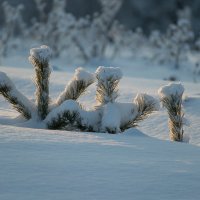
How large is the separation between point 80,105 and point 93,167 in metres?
1.03

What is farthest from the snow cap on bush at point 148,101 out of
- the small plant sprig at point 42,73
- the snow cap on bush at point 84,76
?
the small plant sprig at point 42,73

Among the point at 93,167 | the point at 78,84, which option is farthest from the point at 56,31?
the point at 93,167

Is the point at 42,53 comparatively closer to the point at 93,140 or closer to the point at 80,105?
the point at 80,105

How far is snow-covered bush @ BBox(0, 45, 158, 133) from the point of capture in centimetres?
320

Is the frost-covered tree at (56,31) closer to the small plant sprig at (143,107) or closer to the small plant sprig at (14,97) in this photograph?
the small plant sprig at (14,97)

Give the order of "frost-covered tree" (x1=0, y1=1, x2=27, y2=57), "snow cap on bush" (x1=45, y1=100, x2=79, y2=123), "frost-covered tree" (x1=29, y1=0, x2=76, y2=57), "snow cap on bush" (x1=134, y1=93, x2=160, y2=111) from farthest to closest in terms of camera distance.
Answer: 1. "frost-covered tree" (x1=29, y1=0, x2=76, y2=57)
2. "frost-covered tree" (x1=0, y1=1, x2=27, y2=57)
3. "snow cap on bush" (x1=134, y1=93, x2=160, y2=111)
4. "snow cap on bush" (x1=45, y1=100, x2=79, y2=123)

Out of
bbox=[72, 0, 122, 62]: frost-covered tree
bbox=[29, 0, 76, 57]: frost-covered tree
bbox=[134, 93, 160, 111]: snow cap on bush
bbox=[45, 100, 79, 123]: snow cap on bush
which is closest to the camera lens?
bbox=[45, 100, 79, 123]: snow cap on bush

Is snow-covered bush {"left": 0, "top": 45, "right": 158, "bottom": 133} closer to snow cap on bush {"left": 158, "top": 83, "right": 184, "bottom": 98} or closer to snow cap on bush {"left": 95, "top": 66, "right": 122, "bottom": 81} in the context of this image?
snow cap on bush {"left": 95, "top": 66, "right": 122, "bottom": 81}

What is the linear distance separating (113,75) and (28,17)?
73.0 ft

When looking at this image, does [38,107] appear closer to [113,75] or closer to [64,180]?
[113,75]

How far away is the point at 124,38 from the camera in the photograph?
19.0 meters

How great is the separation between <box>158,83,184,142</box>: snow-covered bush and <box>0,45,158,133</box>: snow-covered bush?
0.29 ft

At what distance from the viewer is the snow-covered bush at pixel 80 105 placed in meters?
3.20

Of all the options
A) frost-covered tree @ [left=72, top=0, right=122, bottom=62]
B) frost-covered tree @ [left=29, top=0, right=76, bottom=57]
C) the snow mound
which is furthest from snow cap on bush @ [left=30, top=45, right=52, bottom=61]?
frost-covered tree @ [left=72, top=0, right=122, bottom=62]
